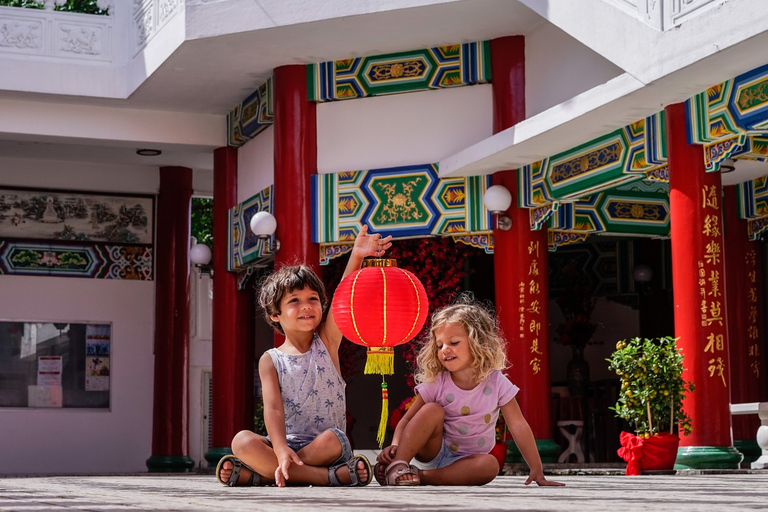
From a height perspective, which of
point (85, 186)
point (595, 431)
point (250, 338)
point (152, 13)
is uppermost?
point (152, 13)

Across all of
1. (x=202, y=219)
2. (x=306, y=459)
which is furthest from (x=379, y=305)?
(x=202, y=219)

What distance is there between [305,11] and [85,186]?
5.51 m

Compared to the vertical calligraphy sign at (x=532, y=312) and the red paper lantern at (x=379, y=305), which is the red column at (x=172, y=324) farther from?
the red paper lantern at (x=379, y=305)

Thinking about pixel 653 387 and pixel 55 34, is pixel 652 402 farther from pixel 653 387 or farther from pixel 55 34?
pixel 55 34

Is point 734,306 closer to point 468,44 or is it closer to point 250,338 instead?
point 468,44

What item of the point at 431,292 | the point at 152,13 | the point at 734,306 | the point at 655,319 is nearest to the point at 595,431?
the point at 655,319

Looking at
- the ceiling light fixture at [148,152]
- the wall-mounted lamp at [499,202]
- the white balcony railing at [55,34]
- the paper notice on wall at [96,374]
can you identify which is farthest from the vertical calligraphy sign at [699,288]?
the paper notice on wall at [96,374]

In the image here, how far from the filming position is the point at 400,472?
4.95 meters

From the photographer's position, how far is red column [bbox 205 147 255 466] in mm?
11812

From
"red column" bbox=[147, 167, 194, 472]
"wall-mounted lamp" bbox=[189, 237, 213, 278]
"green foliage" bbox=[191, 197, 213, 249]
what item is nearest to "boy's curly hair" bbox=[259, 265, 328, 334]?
"wall-mounted lamp" bbox=[189, 237, 213, 278]

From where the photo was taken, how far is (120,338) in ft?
45.1

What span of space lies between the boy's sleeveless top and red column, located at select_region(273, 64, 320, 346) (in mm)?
5285

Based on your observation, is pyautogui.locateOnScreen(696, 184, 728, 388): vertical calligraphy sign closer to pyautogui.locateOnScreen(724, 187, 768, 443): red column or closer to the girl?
the girl

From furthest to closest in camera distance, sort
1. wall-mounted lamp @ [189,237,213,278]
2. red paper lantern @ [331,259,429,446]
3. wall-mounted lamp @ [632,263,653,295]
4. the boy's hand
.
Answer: wall-mounted lamp @ [632,263,653,295] < wall-mounted lamp @ [189,237,213,278] < red paper lantern @ [331,259,429,446] < the boy's hand
